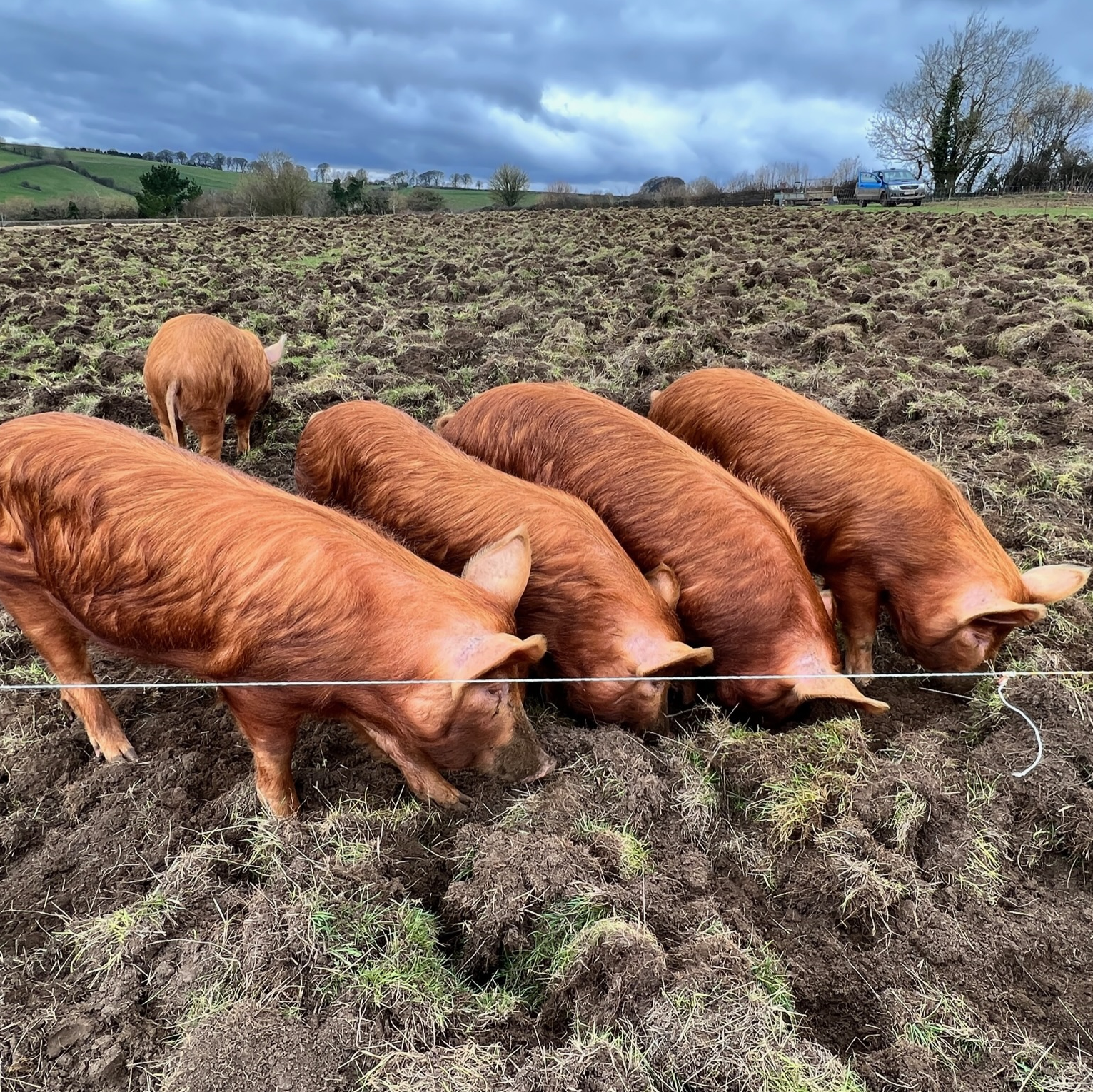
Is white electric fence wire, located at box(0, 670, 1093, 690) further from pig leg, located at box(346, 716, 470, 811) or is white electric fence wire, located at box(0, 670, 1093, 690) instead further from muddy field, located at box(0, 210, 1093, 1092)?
pig leg, located at box(346, 716, 470, 811)

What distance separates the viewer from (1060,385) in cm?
794

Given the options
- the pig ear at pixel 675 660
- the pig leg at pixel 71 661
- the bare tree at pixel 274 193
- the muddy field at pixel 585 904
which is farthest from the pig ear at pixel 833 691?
the bare tree at pixel 274 193

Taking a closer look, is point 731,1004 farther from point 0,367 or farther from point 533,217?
point 533,217

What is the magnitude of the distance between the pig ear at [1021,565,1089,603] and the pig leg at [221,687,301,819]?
3.88 m

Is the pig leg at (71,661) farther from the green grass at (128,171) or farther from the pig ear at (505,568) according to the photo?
the green grass at (128,171)

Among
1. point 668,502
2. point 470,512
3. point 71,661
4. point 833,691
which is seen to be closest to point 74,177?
point 71,661

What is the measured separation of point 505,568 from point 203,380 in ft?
16.5

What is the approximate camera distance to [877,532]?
168 inches

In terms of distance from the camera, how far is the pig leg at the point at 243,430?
763 centimetres

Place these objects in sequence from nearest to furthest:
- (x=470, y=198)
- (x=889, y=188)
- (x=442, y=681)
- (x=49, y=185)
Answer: (x=442, y=681) < (x=889, y=188) < (x=49, y=185) < (x=470, y=198)

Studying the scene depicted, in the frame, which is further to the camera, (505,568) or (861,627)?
(861,627)

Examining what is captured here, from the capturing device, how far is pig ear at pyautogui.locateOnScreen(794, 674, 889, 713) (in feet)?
10.9

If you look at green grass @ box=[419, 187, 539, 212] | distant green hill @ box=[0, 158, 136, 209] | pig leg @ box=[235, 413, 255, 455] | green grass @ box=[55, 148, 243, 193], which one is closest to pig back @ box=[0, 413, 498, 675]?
pig leg @ box=[235, 413, 255, 455]

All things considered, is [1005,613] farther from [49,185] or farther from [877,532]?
→ [49,185]
